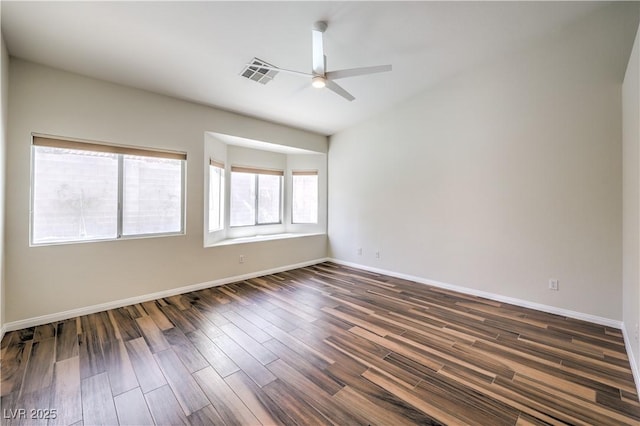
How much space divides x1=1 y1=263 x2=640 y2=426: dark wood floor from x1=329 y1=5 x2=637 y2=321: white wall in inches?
24.6

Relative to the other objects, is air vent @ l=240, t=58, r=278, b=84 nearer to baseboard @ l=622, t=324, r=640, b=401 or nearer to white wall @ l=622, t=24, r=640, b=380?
white wall @ l=622, t=24, r=640, b=380

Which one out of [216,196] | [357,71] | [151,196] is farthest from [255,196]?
[357,71]

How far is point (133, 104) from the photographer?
3.39 m

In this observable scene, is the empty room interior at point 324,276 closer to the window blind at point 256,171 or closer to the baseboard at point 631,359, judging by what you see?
the baseboard at point 631,359

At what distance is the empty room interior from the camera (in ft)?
6.34

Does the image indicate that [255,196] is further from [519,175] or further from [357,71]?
[519,175]

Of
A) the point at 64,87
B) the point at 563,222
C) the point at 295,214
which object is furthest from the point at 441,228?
the point at 64,87

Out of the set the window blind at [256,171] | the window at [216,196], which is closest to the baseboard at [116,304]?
the window at [216,196]

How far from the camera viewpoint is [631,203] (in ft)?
7.76

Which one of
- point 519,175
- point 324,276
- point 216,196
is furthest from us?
point 216,196

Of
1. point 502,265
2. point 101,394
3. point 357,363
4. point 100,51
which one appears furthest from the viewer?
point 502,265

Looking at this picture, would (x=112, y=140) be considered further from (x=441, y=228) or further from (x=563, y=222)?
(x=563, y=222)

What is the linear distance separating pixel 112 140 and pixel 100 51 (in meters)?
0.96

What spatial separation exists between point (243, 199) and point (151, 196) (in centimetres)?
188
